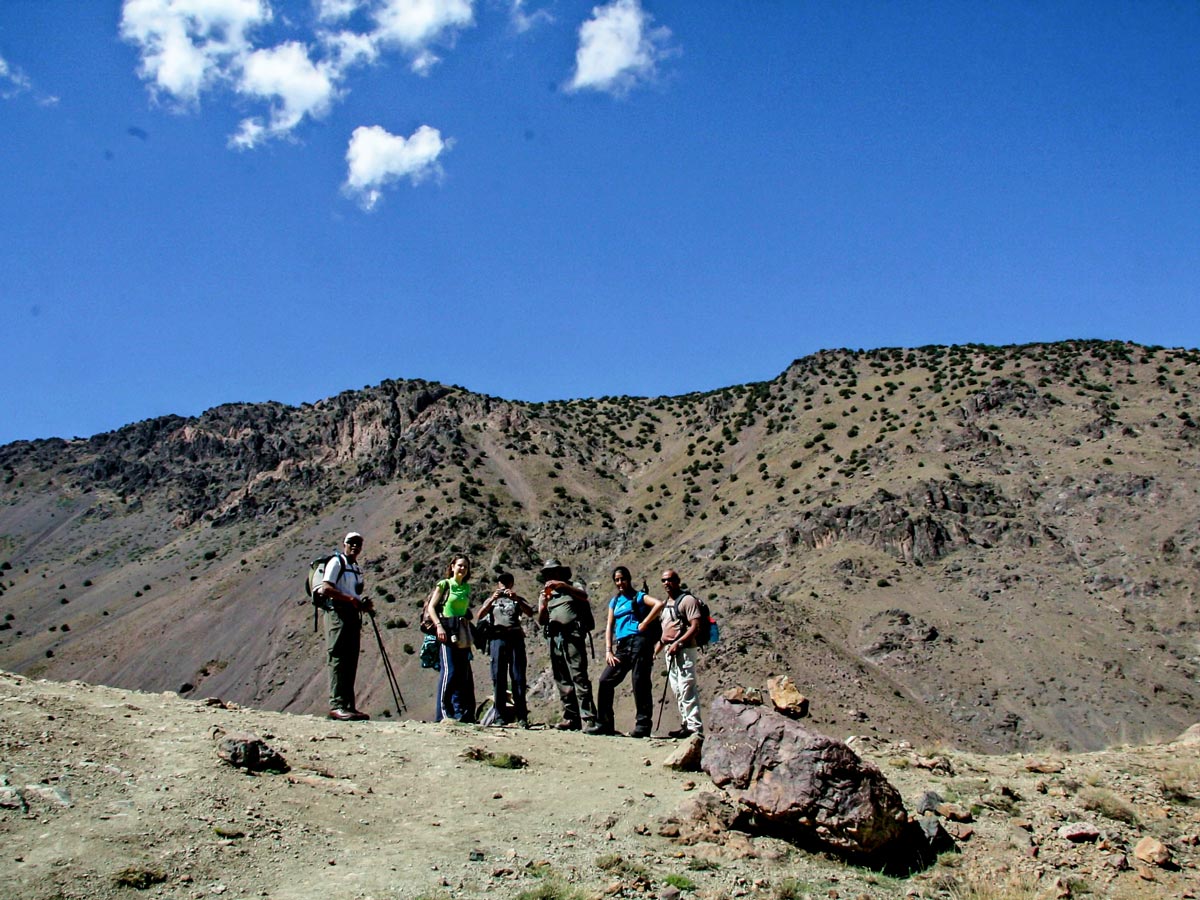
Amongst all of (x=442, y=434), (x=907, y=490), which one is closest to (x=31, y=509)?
(x=442, y=434)

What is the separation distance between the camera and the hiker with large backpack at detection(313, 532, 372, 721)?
9834 mm

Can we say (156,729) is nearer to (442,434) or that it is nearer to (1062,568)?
(1062,568)

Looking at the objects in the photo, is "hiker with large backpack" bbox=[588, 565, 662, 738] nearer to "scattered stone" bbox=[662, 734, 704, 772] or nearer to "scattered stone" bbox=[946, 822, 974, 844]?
"scattered stone" bbox=[662, 734, 704, 772]

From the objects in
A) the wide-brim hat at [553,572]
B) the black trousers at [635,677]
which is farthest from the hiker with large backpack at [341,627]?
the black trousers at [635,677]

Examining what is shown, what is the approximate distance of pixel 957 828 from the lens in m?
7.50

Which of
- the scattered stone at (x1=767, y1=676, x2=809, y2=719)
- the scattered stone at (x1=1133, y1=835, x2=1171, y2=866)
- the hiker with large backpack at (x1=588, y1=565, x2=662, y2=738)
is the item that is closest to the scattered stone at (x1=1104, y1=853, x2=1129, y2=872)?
the scattered stone at (x1=1133, y1=835, x2=1171, y2=866)

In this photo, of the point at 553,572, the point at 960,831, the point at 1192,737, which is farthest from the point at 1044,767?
the point at 553,572

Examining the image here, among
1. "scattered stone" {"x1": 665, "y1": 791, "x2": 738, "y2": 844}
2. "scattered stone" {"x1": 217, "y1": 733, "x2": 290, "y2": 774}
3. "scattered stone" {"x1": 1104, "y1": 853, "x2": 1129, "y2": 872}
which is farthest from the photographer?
"scattered stone" {"x1": 217, "y1": 733, "x2": 290, "y2": 774}

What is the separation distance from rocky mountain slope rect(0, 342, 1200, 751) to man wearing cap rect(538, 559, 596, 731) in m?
9.54

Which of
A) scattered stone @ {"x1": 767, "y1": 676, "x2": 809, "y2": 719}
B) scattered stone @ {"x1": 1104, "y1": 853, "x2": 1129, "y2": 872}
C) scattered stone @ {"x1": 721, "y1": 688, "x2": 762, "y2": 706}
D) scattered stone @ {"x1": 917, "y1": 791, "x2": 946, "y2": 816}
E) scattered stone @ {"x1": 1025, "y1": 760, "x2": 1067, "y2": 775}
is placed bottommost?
scattered stone @ {"x1": 1104, "y1": 853, "x2": 1129, "y2": 872}

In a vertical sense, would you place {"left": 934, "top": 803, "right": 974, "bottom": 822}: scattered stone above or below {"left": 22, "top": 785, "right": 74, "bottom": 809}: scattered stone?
below

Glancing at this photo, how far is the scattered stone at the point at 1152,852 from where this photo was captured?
7.15m

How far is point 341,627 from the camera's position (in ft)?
32.4

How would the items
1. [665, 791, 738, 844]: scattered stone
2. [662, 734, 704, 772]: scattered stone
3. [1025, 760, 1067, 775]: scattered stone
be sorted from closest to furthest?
1. [665, 791, 738, 844]: scattered stone
2. [662, 734, 704, 772]: scattered stone
3. [1025, 760, 1067, 775]: scattered stone
